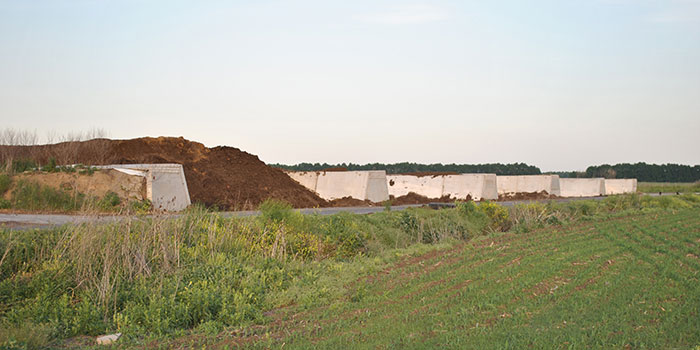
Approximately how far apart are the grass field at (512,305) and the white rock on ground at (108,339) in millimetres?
908

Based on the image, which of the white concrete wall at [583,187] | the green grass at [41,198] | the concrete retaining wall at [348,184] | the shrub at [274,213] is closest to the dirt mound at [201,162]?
the concrete retaining wall at [348,184]

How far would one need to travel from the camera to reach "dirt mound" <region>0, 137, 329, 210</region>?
27188mm

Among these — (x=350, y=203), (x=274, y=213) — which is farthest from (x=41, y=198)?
(x=350, y=203)

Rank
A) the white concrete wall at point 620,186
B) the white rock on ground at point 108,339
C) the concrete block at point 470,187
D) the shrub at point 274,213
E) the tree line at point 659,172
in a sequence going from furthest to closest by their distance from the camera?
the tree line at point 659,172 < the white concrete wall at point 620,186 < the concrete block at point 470,187 < the shrub at point 274,213 < the white rock on ground at point 108,339

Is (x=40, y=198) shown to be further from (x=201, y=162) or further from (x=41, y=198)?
(x=201, y=162)

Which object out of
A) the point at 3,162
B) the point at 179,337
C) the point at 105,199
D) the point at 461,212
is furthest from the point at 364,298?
the point at 3,162

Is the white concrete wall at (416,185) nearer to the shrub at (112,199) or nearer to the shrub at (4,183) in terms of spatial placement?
the shrub at (112,199)

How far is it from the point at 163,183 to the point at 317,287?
14705 millimetres

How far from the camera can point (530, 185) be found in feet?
142

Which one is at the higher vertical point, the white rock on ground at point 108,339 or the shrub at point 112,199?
the shrub at point 112,199

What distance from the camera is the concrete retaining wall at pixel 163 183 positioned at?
898 inches

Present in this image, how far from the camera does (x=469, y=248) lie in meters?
14.1

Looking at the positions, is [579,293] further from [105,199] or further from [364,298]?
[105,199]

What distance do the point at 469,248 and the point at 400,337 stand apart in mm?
7152
